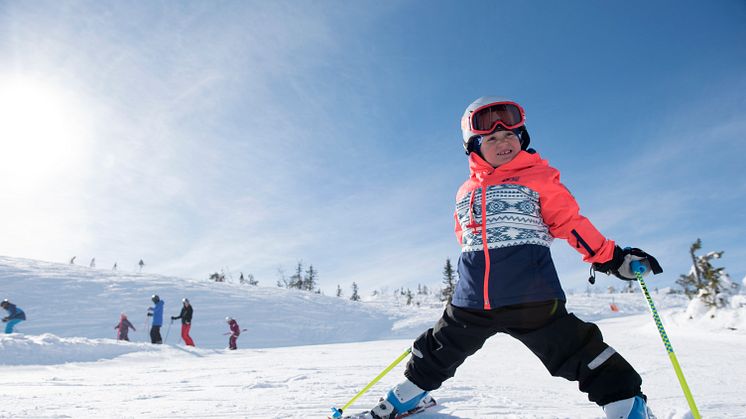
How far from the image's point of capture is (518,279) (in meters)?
2.22

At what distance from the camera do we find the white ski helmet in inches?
107

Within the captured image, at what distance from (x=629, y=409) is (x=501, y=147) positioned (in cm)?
157

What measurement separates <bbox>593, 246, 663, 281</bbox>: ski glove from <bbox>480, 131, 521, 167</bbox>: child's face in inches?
32.3

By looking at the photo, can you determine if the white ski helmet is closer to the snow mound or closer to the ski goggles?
the ski goggles

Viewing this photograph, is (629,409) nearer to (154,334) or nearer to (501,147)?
(501,147)

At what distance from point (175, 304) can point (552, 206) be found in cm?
2358

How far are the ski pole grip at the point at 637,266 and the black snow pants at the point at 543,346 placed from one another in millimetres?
365

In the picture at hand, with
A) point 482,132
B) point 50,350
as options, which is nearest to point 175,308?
point 50,350

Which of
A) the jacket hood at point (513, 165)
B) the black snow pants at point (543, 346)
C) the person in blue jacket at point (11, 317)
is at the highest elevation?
the jacket hood at point (513, 165)

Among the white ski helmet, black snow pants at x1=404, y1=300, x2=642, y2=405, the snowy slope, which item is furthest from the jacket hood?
the snowy slope

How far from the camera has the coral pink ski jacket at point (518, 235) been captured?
223 centimetres

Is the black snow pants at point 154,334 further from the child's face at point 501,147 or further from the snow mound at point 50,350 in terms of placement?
the child's face at point 501,147

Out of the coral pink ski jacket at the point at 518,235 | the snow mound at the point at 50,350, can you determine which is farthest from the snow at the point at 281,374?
the coral pink ski jacket at the point at 518,235

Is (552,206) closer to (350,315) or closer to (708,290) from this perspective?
(708,290)
